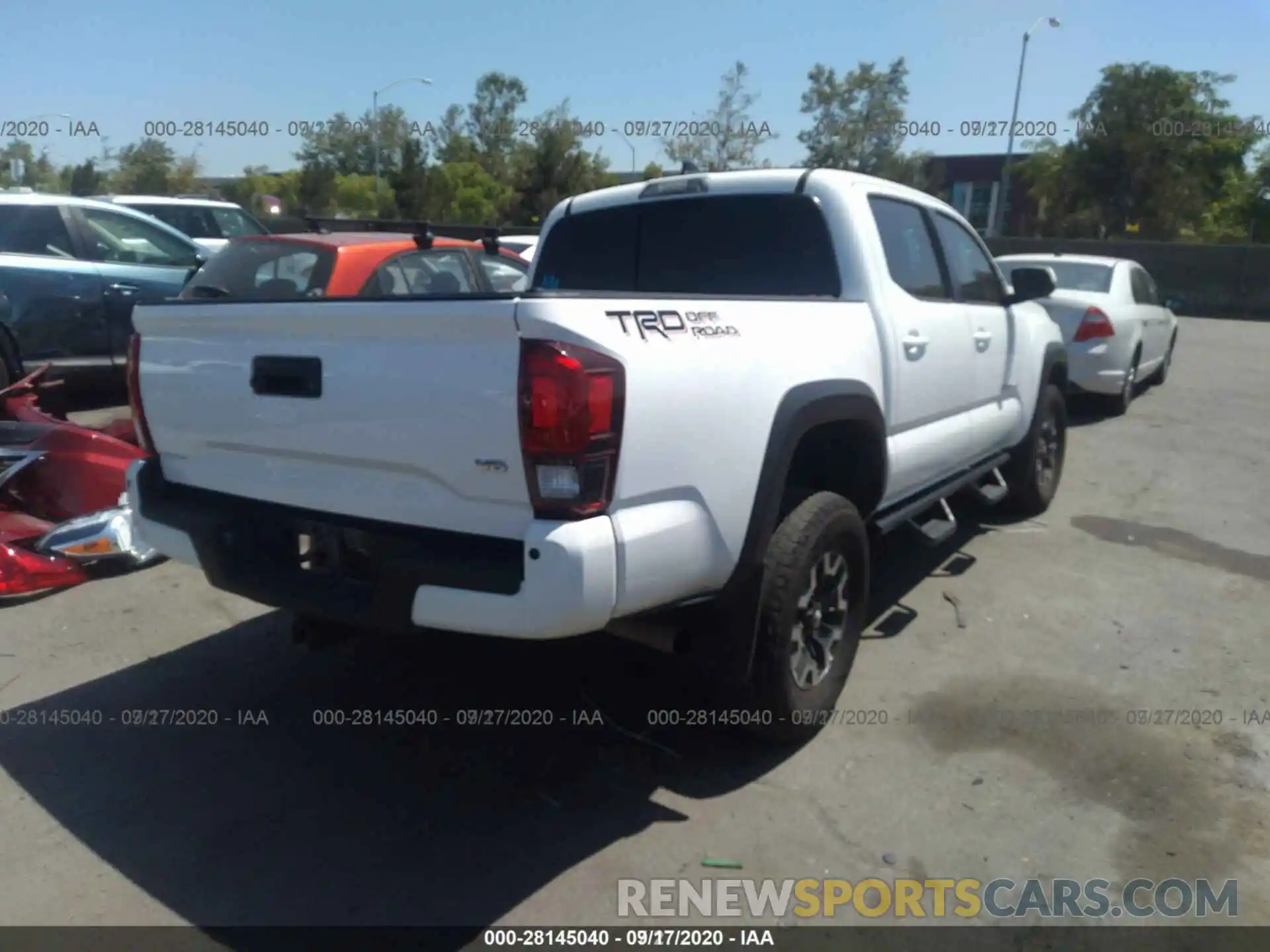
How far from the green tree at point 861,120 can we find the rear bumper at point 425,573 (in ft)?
146

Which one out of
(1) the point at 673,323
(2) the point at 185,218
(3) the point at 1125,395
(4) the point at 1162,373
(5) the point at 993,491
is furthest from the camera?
(2) the point at 185,218

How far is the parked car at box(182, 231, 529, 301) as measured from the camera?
6.72 metres

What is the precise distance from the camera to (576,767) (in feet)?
11.8

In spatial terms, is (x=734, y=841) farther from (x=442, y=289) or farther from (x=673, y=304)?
(x=442, y=289)

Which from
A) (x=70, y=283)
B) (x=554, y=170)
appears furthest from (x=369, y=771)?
(x=554, y=170)

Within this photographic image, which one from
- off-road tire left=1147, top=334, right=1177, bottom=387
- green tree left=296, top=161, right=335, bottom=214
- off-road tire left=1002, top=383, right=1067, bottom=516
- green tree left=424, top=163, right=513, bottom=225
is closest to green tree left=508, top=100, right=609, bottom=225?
green tree left=424, top=163, right=513, bottom=225

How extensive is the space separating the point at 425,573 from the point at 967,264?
3.71 metres

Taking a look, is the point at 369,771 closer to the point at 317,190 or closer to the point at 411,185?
the point at 411,185

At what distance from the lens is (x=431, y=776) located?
3512mm

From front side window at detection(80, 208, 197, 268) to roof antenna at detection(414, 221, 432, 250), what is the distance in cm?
328

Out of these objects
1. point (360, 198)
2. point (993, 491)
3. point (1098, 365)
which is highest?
point (360, 198)

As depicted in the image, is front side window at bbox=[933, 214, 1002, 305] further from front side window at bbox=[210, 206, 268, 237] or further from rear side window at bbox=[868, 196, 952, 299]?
front side window at bbox=[210, 206, 268, 237]

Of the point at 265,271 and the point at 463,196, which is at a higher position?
the point at 463,196

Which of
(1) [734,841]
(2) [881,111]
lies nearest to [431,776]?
(1) [734,841]
